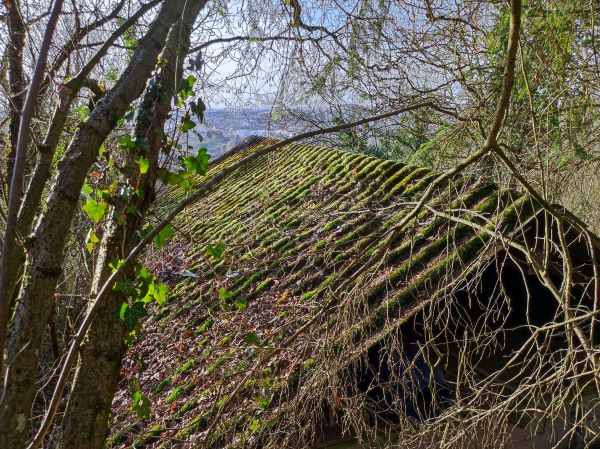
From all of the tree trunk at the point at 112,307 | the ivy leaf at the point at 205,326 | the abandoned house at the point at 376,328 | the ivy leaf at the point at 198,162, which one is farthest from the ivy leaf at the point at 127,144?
the ivy leaf at the point at 205,326

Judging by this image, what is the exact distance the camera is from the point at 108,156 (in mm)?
2639

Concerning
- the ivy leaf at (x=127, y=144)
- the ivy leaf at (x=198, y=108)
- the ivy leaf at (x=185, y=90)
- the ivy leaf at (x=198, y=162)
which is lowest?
the ivy leaf at (x=198, y=162)

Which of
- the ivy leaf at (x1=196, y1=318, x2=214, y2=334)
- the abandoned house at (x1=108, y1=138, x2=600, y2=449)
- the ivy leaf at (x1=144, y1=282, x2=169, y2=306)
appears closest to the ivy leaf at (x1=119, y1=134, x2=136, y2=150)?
the abandoned house at (x1=108, y1=138, x2=600, y2=449)

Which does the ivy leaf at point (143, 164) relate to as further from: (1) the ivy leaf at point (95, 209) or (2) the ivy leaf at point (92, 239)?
(2) the ivy leaf at point (92, 239)

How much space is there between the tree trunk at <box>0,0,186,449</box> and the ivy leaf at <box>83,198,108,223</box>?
0.16m

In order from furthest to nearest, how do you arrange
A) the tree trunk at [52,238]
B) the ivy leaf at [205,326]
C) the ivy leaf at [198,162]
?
the ivy leaf at [205,326], the ivy leaf at [198,162], the tree trunk at [52,238]

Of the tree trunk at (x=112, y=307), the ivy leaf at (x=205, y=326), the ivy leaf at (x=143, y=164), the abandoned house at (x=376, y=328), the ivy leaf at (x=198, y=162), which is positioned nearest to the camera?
the tree trunk at (x=112, y=307)

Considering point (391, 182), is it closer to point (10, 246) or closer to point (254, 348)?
point (254, 348)

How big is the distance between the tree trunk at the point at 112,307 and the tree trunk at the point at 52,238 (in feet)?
0.33

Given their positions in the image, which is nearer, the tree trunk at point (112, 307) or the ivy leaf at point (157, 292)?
the tree trunk at point (112, 307)

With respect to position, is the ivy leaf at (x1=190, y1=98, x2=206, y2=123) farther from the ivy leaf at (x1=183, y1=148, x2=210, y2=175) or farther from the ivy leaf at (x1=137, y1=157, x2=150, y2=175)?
the ivy leaf at (x1=137, y1=157, x2=150, y2=175)

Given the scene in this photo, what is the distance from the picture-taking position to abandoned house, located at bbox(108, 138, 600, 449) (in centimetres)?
276

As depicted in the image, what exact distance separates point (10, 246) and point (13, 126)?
278cm

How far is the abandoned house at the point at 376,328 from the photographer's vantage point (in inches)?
108
